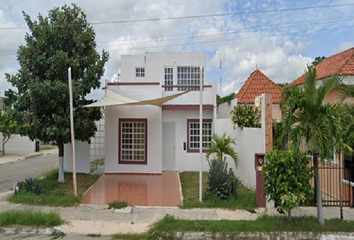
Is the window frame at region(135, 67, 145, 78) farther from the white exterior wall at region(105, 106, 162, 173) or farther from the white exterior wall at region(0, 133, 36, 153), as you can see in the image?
the white exterior wall at region(0, 133, 36, 153)

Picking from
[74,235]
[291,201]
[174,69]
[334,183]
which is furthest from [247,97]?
[74,235]

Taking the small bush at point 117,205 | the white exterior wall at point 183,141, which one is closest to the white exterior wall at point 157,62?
the white exterior wall at point 183,141

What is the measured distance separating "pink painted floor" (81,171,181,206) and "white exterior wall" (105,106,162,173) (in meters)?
0.38

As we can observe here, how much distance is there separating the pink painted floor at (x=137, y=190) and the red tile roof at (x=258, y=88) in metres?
5.73

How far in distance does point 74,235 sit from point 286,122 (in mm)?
5351

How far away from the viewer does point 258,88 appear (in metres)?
13.8

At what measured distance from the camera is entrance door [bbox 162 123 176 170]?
468 inches

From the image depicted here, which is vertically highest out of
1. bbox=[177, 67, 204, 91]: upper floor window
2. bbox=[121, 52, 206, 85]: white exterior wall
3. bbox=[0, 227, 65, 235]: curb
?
bbox=[121, 52, 206, 85]: white exterior wall

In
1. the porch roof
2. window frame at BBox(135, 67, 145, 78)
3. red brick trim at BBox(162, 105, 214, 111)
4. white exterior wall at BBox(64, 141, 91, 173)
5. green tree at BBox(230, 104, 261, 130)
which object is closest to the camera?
green tree at BBox(230, 104, 261, 130)

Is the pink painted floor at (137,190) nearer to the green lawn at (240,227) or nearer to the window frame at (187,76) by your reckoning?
the green lawn at (240,227)

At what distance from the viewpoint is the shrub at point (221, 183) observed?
24.3ft

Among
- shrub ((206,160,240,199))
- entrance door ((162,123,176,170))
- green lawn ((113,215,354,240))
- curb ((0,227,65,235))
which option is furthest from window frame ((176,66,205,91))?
curb ((0,227,65,235))

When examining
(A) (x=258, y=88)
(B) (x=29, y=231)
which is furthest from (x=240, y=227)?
(A) (x=258, y=88)

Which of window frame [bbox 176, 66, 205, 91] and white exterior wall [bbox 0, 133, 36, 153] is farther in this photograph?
white exterior wall [bbox 0, 133, 36, 153]
